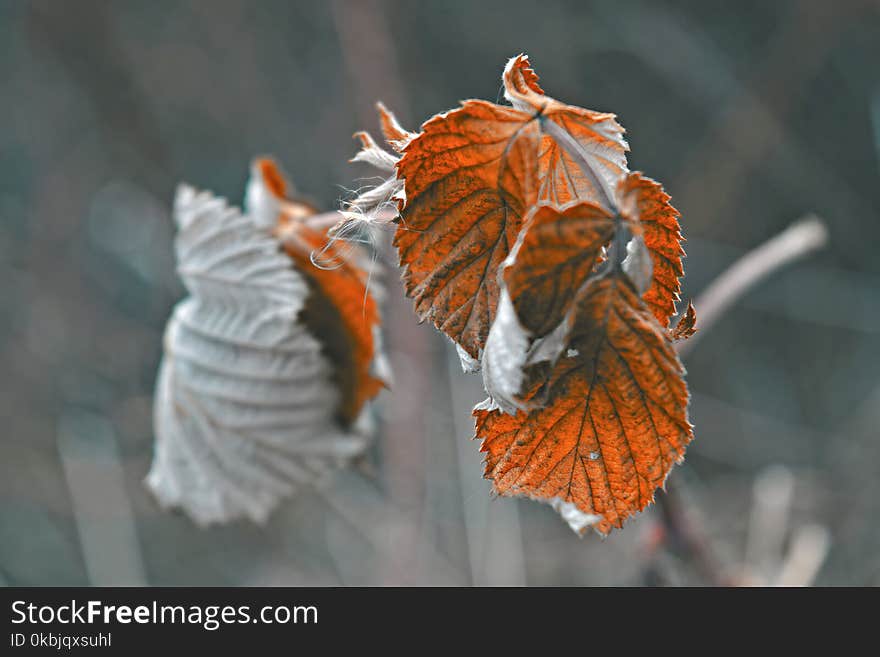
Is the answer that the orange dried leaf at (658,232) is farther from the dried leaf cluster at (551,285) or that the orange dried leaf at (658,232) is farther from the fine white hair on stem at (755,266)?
the fine white hair on stem at (755,266)

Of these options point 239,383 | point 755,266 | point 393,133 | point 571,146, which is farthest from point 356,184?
point 571,146

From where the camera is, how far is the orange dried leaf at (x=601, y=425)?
0.57m

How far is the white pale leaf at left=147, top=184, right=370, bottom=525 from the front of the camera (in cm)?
101

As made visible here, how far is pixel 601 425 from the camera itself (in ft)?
2.05

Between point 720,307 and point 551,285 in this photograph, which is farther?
point 720,307

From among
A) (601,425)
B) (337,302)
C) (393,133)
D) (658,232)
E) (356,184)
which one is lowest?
(601,425)

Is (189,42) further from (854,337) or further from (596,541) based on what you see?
(854,337)

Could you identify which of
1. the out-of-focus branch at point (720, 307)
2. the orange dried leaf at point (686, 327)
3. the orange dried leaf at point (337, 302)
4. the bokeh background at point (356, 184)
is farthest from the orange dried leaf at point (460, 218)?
the bokeh background at point (356, 184)

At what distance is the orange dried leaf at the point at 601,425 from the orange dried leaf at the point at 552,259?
18 millimetres

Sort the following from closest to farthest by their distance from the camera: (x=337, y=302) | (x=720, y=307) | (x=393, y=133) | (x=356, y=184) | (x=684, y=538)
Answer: (x=393, y=133)
(x=337, y=302)
(x=684, y=538)
(x=720, y=307)
(x=356, y=184)

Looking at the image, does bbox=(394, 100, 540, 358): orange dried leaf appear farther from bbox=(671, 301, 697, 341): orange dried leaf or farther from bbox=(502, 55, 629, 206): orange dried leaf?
bbox=(671, 301, 697, 341): orange dried leaf

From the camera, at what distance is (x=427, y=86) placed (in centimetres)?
331

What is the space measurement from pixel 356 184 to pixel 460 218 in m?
2.39

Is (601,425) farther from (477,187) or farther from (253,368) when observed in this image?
(253,368)
